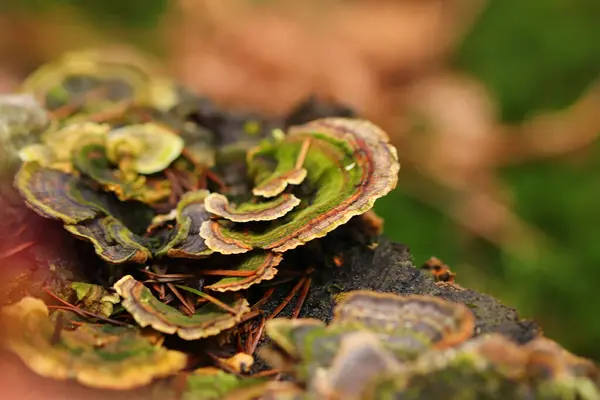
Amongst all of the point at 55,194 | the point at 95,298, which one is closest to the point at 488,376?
the point at 95,298

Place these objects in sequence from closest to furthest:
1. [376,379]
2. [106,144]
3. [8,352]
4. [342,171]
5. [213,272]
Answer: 1. [376,379]
2. [8,352]
3. [213,272]
4. [342,171]
5. [106,144]

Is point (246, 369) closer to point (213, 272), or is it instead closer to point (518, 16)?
point (213, 272)

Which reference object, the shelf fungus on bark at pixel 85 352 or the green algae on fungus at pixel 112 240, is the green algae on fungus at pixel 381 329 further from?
the green algae on fungus at pixel 112 240

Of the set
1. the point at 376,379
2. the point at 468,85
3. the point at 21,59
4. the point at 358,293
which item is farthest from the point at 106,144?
the point at 468,85

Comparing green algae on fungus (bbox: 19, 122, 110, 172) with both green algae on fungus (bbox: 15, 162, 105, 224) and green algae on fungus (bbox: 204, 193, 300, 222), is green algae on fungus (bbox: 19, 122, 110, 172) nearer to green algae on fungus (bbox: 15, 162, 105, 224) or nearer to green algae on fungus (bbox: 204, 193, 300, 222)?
green algae on fungus (bbox: 15, 162, 105, 224)

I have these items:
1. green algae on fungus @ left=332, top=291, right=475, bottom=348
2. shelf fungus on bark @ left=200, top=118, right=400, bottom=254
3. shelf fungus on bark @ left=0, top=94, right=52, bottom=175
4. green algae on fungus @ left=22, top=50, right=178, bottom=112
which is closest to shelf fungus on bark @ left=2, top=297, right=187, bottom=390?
shelf fungus on bark @ left=200, top=118, right=400, bottom=254

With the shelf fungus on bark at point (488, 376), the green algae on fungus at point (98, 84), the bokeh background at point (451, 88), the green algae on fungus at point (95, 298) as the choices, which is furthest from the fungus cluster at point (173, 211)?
the bokeh background at point (451, 88)

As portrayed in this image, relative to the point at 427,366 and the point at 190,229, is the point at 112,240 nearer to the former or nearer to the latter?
the point at 190,229
